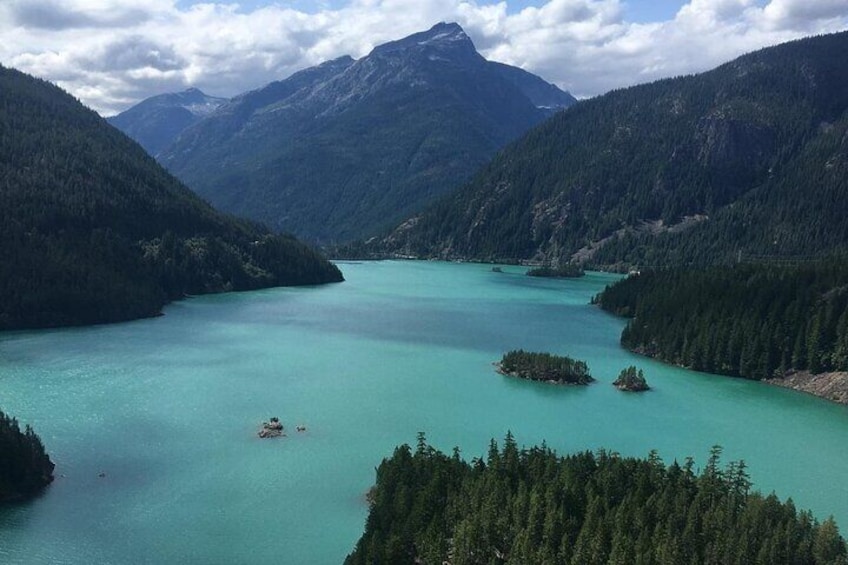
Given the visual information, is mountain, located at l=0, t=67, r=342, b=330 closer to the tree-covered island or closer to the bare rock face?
the bare rock face

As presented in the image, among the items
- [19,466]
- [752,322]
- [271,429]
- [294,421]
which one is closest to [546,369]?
[752,322]

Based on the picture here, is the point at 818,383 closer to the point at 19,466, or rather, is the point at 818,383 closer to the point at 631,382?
the point at 631,382

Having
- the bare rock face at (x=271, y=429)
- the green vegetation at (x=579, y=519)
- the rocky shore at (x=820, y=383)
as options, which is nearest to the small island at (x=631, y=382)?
the rocky shore at (x=820, y=383)

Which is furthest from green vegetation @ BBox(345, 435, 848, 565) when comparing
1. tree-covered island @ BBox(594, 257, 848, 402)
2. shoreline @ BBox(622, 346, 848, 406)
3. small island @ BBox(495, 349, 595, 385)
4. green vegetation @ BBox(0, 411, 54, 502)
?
tree-covered island @ BBox(594, 257, 848, 402)

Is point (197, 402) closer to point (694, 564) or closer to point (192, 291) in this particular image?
point (694, 564)

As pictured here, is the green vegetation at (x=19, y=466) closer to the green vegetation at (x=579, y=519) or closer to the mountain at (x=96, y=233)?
the green vegetation at (x=579, y=519)
